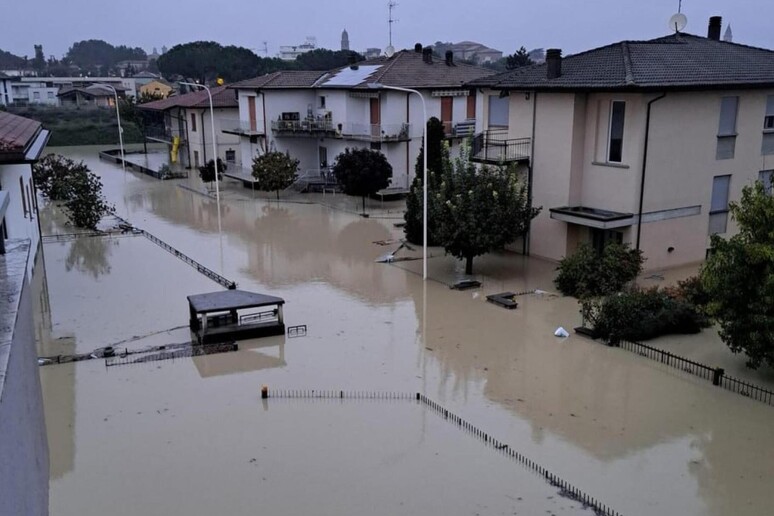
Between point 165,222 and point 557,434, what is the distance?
23911 millimetres

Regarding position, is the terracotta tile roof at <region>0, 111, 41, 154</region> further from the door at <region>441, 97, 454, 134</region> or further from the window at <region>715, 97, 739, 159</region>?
the window at <region>715, 97, 739, 159</region>

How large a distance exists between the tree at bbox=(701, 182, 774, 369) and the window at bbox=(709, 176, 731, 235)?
1008cm

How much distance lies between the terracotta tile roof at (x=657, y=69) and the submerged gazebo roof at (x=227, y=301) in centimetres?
1107

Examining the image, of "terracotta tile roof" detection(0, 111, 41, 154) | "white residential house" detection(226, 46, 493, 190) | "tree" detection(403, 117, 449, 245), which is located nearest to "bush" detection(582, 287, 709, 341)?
"tree" detection(403, 117, 449, 245)

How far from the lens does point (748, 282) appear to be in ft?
43.6

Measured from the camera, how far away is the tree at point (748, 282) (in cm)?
1289

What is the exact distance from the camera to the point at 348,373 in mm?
14680

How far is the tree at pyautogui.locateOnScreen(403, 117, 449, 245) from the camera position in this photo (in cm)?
2275

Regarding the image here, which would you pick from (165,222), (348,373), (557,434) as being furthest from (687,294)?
(165,222)

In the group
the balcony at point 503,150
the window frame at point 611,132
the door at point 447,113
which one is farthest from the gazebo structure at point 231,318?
the door at point 447,113

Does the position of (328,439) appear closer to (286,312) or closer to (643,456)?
(643,456)

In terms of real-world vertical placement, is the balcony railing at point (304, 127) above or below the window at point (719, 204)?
above

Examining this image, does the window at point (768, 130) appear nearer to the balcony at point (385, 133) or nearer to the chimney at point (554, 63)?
the chimney at point (554, 63)

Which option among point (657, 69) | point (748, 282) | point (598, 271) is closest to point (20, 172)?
point (598, 271)
